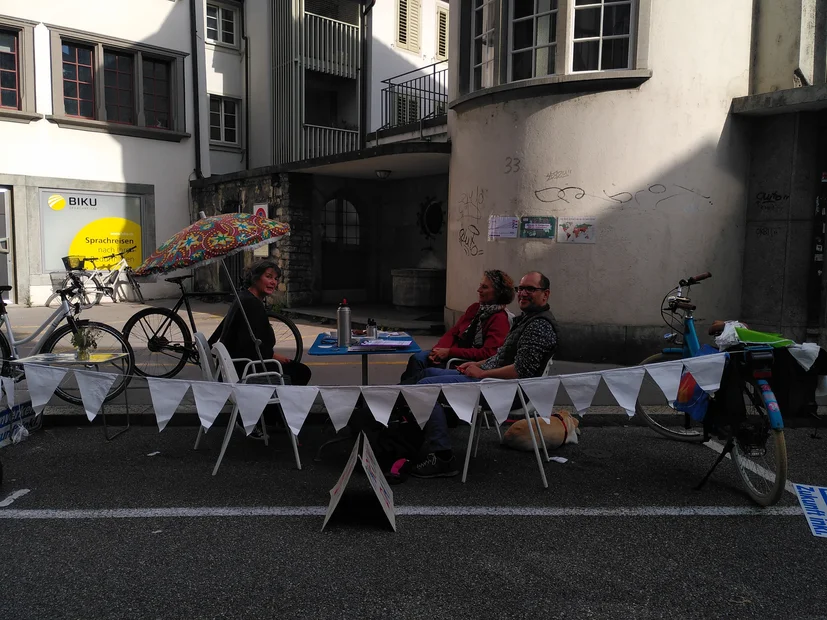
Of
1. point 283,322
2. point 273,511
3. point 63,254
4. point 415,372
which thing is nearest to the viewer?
point 273,511

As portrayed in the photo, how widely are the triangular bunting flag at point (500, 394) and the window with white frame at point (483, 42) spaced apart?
245 inches

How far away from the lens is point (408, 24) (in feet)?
70.9

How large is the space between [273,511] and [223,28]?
19.4 meters

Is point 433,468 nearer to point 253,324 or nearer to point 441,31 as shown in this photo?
point 253,324

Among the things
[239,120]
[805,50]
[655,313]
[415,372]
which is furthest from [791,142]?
[239,120]

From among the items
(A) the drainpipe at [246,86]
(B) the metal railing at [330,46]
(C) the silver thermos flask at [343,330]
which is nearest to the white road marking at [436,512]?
(C) the silver thermos flask at [343,330]

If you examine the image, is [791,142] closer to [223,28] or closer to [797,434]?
[797,434]

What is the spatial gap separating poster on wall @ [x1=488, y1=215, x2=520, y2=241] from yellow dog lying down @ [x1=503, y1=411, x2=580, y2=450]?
157 inches

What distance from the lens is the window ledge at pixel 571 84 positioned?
8.30 m

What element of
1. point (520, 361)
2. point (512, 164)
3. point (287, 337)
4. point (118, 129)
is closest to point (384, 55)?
point (118, 129)

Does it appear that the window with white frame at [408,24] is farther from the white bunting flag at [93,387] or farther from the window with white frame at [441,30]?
the white bunting flag at [93,387]

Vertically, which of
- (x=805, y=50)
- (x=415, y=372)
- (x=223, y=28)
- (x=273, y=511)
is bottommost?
(x=273, y=511)

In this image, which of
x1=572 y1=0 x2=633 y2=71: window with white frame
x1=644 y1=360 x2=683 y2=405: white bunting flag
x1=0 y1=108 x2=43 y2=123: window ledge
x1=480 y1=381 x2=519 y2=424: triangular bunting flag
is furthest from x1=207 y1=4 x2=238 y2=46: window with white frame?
x1=644 y1=360 x2=683 y2=405: white bunting flag

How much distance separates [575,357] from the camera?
8859 millimetres
